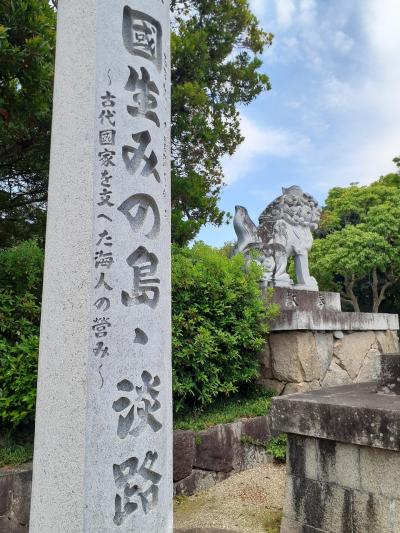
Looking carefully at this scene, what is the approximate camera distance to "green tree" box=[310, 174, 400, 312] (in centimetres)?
1620

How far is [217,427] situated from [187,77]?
18.9ft

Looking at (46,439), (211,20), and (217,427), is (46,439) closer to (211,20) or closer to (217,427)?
(217,427)

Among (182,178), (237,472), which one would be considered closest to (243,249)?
(182,178)

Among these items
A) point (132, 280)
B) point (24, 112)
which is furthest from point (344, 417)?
point (24, 112)

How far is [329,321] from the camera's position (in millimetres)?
5668

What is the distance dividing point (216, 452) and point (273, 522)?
1.06m

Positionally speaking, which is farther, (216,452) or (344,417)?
(216,452)

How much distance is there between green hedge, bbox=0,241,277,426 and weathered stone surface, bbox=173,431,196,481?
1.34 ft

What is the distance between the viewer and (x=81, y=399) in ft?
6.13

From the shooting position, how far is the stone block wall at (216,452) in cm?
424

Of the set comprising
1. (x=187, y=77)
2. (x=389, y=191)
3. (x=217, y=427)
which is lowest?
(x=217, y=427)

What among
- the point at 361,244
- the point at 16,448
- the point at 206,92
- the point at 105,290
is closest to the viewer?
the point at 105,290

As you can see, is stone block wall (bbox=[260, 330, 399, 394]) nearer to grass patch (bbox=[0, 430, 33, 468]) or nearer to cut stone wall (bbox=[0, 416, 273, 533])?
cut stone wall (bbox=[0, 416, 273, 533])

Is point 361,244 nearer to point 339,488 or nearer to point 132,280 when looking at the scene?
point 339,488
